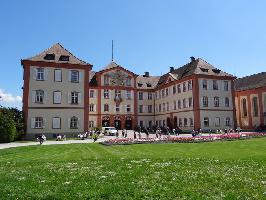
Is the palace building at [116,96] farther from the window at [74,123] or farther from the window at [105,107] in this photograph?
the window at [105,107]

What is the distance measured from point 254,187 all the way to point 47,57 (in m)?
42.8

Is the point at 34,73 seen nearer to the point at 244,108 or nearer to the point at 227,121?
the point at 227,121

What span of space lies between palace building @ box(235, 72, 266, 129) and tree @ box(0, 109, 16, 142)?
42866 mm

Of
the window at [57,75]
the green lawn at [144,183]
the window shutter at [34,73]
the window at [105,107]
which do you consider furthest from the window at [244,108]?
the green lawn at [144,183]

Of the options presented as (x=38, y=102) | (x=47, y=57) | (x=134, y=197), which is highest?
(x=47, y=57)

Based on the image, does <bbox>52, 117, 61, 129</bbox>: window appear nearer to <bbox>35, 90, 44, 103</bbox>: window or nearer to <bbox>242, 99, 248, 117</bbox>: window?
<bbox>35, 90, 44, 103</bbox>: window

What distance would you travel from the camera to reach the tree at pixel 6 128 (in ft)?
128

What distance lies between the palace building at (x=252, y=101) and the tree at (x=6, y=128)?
42.9 meters

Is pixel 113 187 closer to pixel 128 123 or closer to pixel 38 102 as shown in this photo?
pixel 38 102

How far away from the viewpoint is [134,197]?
26.4 ft

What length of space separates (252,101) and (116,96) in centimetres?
2741

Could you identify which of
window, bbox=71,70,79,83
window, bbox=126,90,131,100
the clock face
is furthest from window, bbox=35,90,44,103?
window, bbox=126,90,131,100

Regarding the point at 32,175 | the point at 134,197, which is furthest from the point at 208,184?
the point at 32,175

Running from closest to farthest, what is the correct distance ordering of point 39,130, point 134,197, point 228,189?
point 134,197 < point 228,189 < point 39,130
